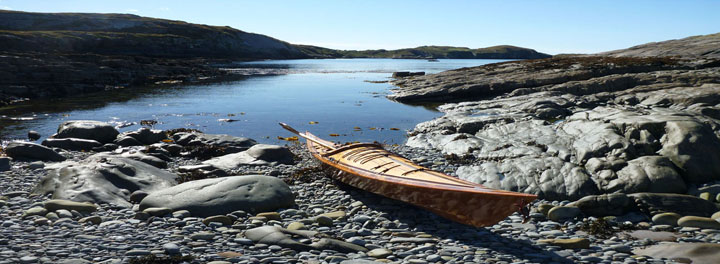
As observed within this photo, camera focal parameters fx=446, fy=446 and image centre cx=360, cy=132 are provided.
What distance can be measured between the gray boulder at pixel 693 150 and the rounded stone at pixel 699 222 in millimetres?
3131

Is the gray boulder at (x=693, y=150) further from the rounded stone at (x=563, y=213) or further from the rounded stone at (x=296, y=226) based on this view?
the rounded stone at (x=296, y=226)

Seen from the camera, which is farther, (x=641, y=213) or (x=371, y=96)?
(x=371, y=96)

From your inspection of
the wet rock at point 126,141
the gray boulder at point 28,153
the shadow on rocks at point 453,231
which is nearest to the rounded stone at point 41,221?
the shadow on rocks at point 453,231

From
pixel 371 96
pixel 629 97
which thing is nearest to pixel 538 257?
pixel 629 97

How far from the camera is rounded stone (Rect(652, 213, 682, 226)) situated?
29.5ft

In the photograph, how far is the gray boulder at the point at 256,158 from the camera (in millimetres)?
15901

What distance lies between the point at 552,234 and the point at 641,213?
251 cm

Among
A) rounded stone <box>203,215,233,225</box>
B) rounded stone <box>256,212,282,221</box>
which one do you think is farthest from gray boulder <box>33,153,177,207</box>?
rounded stone <box>256,212,282,221</box>

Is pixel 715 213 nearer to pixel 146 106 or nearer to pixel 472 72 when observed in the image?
pixel 146 106

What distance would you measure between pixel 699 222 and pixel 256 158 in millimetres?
13094

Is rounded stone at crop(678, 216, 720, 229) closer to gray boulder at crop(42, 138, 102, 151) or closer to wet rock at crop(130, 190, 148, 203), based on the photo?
wet rock at crop(130, 190, 148, 203)

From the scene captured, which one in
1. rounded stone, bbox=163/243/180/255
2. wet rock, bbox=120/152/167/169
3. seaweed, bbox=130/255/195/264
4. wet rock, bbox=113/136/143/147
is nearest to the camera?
seaweed, bbox=130/255/195/264

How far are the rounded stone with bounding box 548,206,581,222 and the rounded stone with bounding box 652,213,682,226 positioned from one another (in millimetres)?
1425

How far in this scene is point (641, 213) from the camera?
9.62m
